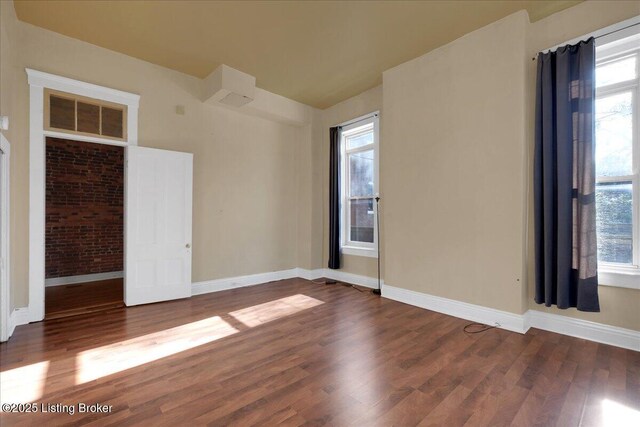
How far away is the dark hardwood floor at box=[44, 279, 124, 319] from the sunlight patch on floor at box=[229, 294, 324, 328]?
1763mm

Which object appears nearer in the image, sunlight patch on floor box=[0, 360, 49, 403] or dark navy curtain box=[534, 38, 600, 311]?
sunlight patch on floor box=[0, 360, 49, 403]

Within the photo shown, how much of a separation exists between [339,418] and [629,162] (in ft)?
11.1

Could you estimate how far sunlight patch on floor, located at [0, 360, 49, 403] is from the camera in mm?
1969

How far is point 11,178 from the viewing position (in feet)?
10.4

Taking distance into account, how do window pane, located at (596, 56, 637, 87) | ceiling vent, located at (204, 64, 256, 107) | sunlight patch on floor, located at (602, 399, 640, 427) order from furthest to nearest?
ceiling vent, located at (204, 64, 256, 107) < window pane, located at (596, 56, 637, 87) < sunlight patch on floor, located at (602, 399, 640, 427)

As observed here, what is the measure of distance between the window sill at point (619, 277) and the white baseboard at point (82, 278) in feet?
24.4

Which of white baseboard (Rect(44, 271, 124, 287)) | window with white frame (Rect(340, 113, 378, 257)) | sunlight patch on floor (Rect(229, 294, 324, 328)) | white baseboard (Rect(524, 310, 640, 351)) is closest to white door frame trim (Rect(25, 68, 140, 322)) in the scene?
sunlight patch on floor (Rect(229, 294, 324, 328))

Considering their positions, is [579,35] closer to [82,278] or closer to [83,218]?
[83,218]

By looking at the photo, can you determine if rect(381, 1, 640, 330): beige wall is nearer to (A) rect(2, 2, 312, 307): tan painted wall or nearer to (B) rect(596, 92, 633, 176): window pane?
(B) rect(596, 92, 633, 176): window pane

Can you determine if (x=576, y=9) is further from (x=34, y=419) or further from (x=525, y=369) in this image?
(x=34, y=419)

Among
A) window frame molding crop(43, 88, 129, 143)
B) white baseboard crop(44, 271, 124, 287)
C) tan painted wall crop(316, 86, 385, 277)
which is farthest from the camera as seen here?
white baseboard crop(44, 271, 124, 287)

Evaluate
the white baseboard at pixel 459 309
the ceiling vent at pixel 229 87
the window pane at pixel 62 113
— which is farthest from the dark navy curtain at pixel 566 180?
the window pane at pixel 62 113

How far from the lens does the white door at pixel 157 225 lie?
387cm

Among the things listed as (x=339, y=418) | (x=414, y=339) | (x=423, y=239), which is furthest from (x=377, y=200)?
(x=339, y=418)
